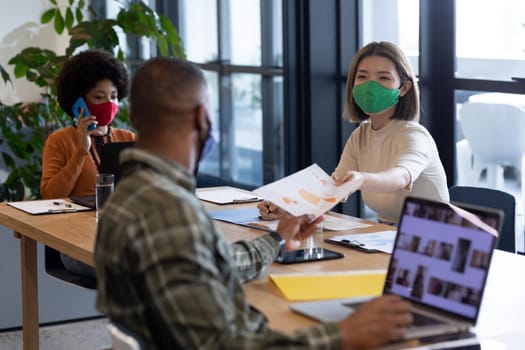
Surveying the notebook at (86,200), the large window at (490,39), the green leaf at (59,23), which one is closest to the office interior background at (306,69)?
the large window at (490,39)

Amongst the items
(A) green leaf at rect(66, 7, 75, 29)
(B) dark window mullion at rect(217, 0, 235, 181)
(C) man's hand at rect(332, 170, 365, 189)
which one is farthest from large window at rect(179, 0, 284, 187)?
(C) man's hand at rect(332, 170, 365, 189)

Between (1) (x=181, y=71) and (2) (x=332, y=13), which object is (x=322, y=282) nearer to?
(1) (x=181, y=71)

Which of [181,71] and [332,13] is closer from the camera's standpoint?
[181,71]

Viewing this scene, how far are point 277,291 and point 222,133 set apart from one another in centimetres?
446

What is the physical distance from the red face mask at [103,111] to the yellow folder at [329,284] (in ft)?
5.07

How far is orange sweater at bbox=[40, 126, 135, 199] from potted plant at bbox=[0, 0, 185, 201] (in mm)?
1386

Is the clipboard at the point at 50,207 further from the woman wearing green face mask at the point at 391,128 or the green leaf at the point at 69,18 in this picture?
the green leaf at the point at 69,18

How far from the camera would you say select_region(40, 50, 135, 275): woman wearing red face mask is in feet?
11.5

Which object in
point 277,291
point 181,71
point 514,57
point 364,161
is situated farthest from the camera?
point 514,57

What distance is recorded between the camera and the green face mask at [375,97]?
3.12 metres

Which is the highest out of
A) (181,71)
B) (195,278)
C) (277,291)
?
(181,71)

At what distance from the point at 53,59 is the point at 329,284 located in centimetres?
324

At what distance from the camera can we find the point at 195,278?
4.71 feet

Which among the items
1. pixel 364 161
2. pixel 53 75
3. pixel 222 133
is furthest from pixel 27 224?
pixel 222 133
